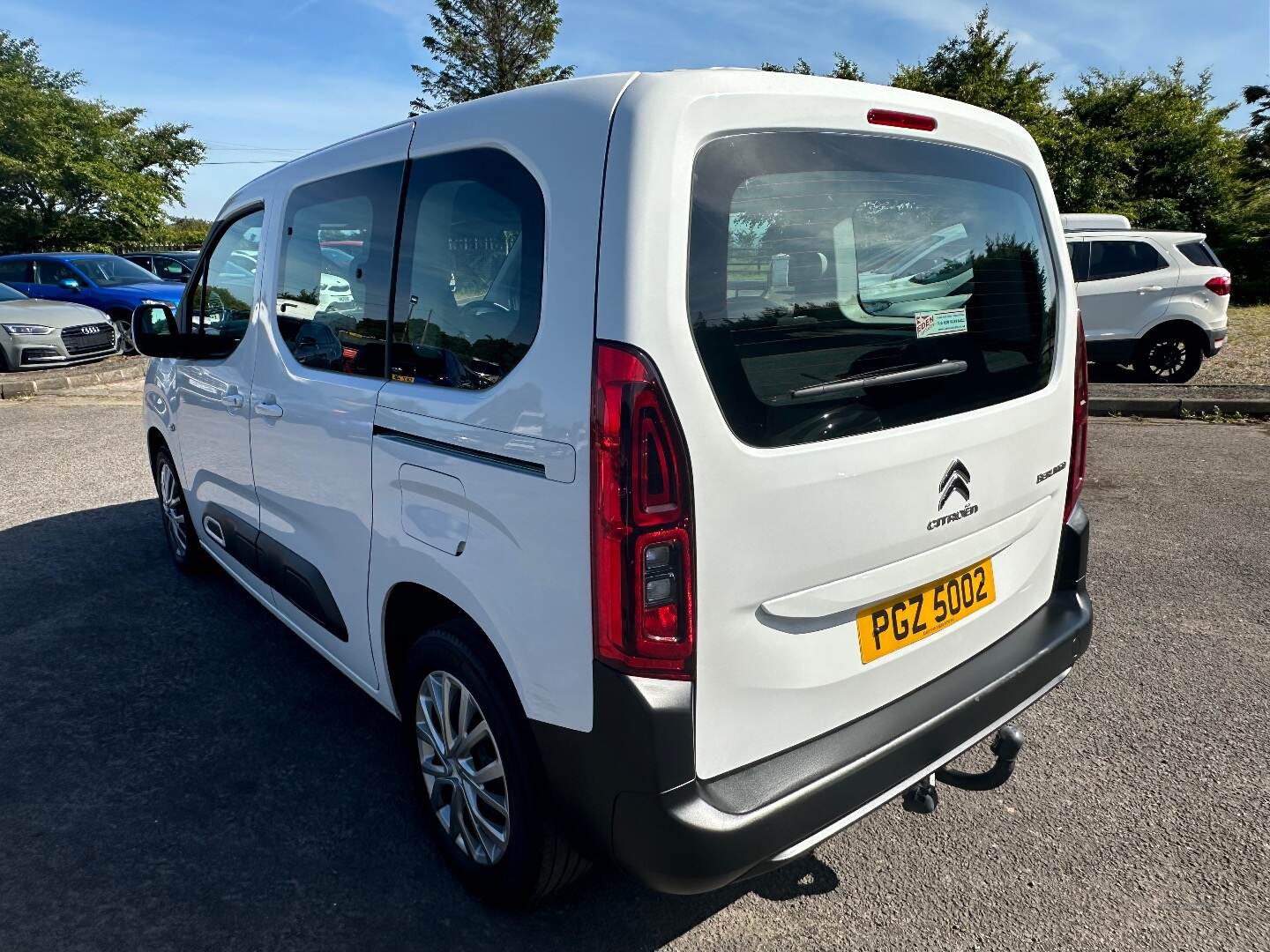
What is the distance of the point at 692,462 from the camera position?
160 cm

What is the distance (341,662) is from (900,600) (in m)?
1.77

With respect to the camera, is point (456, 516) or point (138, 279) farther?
point (138, 279)

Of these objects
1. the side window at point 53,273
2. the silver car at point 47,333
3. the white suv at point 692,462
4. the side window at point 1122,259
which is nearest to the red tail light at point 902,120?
the white suv at point 692,462

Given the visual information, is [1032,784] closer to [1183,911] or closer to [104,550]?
[1183,911]

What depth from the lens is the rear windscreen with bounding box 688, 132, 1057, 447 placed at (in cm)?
167

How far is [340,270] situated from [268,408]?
623mm

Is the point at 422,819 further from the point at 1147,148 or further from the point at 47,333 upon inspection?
the point at 1147,148

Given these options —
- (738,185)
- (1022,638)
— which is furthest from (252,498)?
(1022,638)

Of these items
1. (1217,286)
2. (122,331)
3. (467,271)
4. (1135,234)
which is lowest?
(122,331)

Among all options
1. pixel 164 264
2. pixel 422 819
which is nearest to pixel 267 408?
pixel 422 819

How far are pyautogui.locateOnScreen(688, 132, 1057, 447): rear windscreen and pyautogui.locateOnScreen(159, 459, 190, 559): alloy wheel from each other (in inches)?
142

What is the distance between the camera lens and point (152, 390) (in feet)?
14.4

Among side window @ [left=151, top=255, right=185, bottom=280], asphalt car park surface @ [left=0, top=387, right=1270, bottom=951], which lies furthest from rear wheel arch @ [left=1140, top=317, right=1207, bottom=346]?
side window @ [left=151, top=255, right=185, bottom=280]

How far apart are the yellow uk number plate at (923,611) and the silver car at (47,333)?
1290 centimetres
